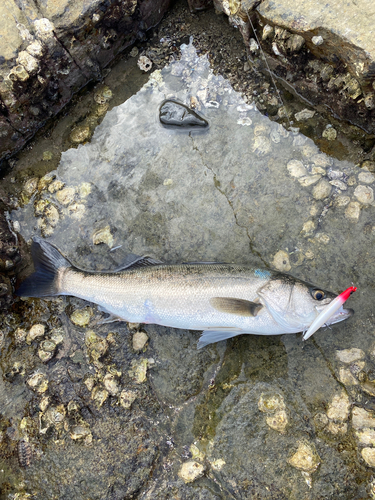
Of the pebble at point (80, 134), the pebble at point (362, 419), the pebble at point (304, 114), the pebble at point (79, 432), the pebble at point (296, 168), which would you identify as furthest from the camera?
the pebble at point (80, 134)

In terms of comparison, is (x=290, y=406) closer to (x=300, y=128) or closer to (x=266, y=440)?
(x=266, y=440)

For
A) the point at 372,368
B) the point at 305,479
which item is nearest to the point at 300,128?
the point at 372,368

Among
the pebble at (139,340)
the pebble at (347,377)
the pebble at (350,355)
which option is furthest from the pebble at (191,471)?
the pebble at (350,355)

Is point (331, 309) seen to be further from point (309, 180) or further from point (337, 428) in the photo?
point (309, 180)

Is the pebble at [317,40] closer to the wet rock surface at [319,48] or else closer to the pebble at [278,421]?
the wet rock surface at [319,48]

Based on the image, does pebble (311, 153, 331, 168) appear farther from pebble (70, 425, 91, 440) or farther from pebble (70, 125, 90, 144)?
pebble (70, 425, 91, 440)

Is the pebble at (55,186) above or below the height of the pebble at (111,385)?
above
